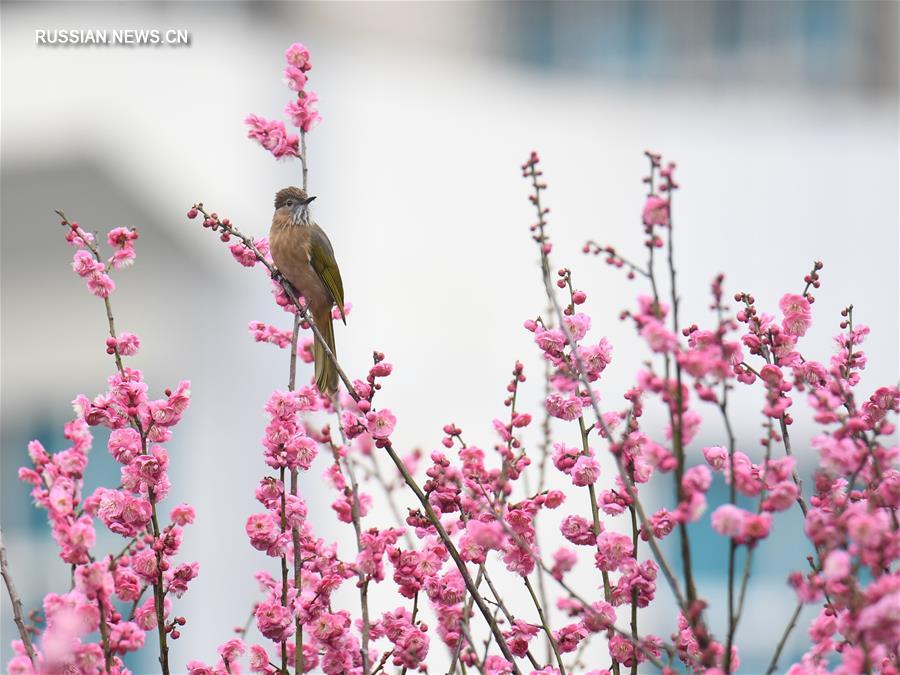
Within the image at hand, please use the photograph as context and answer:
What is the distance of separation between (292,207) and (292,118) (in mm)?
1241

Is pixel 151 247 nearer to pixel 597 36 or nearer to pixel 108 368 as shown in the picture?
pixel 108 368

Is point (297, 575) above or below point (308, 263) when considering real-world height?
below

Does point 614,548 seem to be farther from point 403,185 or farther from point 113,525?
point 403,185

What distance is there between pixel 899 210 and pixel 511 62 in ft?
9.07

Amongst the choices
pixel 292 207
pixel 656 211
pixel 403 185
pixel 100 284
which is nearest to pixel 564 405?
pixel 656 211

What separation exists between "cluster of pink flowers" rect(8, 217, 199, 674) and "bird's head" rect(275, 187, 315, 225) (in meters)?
1.49

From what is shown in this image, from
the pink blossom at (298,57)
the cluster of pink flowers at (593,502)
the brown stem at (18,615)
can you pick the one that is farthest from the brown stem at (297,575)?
the pink blossom at (298,57)

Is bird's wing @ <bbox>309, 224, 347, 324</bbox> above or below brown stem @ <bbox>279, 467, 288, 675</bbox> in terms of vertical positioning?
above

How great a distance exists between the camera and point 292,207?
3918 mm

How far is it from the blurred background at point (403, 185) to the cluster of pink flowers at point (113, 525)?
5.00 meters

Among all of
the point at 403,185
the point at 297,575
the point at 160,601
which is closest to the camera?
the point at 160,601

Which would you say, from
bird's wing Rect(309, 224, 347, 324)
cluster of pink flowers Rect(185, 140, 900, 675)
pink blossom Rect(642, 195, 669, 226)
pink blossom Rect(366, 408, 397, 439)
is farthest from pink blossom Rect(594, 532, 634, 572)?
bird's wing Rect(309, 224, 347, 324)

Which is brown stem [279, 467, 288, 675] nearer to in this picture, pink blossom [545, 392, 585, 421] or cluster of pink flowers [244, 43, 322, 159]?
pink blossom [545, 392, 585, 421]

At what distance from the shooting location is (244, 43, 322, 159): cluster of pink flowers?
269 centimetres
